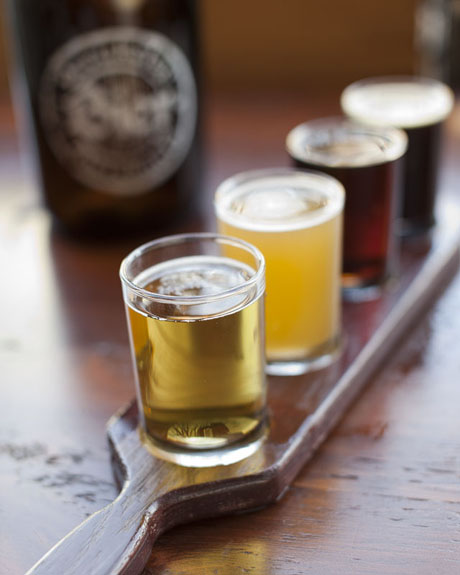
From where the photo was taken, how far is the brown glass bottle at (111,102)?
2.77ft

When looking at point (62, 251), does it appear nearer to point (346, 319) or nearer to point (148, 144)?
point (148, 144)

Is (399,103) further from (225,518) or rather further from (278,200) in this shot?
(225,518)

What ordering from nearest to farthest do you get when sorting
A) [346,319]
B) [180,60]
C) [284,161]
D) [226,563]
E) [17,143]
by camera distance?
[226,563], [346,319], [180,60], [284,161], [17,143]

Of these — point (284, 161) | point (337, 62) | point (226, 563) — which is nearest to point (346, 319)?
point (226, 563)

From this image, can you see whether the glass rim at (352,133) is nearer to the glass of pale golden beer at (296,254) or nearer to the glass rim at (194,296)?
the glass of pale golden beer at (296,254)

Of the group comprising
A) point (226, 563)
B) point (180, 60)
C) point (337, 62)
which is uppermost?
point (180, 60)

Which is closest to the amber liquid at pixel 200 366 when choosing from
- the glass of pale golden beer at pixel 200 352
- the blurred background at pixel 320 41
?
the glass of pale golden beer at pixel 200 352

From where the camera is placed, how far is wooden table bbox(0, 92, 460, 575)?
1.75 ft

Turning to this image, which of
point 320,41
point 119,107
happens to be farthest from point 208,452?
point 320,41

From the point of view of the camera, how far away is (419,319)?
79cm

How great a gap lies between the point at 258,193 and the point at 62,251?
325mm

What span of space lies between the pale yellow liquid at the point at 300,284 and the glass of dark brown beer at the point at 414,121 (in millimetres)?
229

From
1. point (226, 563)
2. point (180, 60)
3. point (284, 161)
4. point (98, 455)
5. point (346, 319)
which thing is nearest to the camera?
point (226, 563)

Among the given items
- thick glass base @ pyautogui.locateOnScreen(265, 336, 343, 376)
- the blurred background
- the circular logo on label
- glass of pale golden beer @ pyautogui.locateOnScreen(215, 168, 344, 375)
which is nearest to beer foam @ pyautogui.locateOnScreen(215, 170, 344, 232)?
glass of pale golden beer @ pyautogui.locateOnScreen(215, 168, 344, 375)
